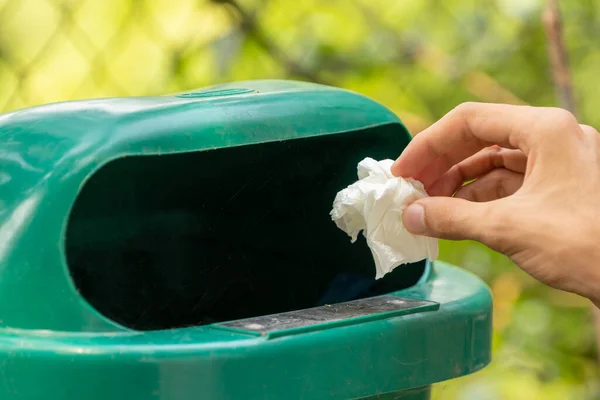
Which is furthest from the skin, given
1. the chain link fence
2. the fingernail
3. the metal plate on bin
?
the chain link fence

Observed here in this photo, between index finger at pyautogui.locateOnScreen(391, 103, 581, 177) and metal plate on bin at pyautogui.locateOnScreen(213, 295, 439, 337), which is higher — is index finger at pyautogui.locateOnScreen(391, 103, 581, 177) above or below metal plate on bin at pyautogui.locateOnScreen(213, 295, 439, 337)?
→ above

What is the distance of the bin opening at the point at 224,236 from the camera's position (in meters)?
1.29

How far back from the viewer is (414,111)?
Answer: 2.57 meters

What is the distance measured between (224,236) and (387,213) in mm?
372

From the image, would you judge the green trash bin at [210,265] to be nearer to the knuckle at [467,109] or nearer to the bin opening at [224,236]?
the bin opening at [224,236]

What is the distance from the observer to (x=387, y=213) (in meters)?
1.11

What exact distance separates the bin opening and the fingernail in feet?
0.69

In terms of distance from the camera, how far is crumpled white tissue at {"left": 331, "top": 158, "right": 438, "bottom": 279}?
1102 mm

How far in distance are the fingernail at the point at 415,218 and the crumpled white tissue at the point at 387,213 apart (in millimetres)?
27

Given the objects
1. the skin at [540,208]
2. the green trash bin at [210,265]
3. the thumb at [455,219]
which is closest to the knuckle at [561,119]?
the skin at [540,208]

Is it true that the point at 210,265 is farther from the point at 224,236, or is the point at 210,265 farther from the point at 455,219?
the point at 455,219

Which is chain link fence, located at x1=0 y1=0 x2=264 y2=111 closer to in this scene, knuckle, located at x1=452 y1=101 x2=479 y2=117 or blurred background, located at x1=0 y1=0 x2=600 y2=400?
blurred background, located at x1=0 y1=0 x2=600 y2=400

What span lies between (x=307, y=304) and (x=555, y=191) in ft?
1.73

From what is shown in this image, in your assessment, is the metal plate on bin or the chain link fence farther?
the chain link fence
